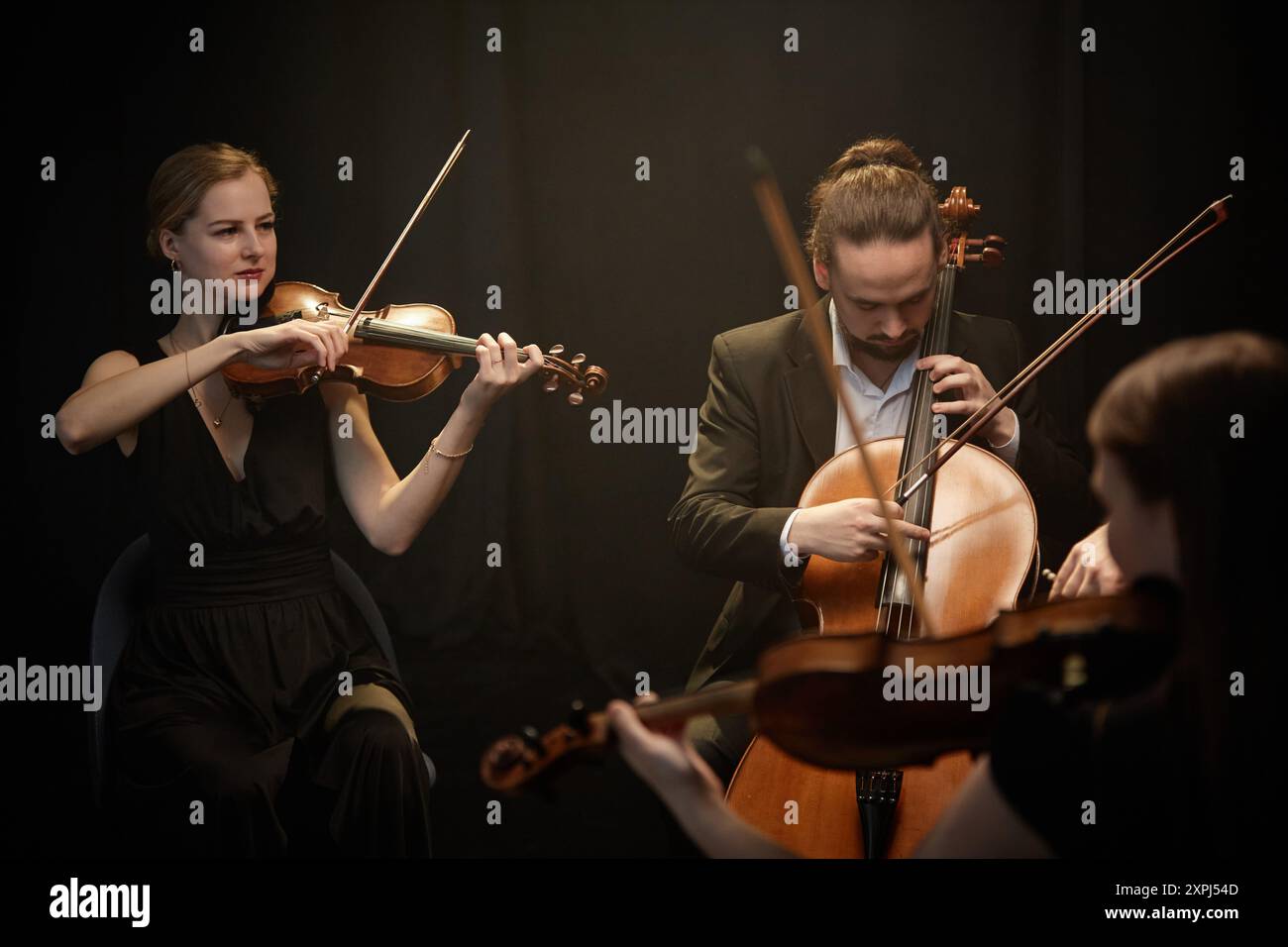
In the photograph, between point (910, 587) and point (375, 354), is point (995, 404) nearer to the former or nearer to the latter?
point (910, 587)

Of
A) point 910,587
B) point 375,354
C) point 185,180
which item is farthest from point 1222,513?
point 185,180

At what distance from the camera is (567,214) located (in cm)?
288

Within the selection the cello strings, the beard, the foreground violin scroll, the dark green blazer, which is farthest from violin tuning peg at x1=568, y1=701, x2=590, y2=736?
the beard

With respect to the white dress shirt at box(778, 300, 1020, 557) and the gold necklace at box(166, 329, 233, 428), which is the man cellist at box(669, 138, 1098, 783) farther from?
the gold necklace at box(166, 329, 233, 428)

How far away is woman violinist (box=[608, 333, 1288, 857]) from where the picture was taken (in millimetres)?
1413

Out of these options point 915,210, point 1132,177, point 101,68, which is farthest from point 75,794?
point 1132,177

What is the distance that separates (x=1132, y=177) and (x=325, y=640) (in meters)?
1.85

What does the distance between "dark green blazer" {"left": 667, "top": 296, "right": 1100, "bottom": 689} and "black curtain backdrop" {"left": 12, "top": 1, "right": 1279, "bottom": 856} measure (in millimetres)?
248

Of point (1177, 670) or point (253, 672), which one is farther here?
point (253, 672)

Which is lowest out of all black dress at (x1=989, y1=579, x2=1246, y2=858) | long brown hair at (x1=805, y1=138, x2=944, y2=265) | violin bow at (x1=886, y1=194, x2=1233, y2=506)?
black dress at (x1=989, y1=579, x2=1246, y2=858)

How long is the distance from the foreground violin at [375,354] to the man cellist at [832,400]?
0.33 meters

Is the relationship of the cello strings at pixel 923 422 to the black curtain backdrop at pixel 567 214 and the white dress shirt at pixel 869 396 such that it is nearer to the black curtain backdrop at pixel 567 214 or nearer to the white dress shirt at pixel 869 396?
the white dress shirt at pixel 869 396

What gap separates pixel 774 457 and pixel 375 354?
2.54 ft

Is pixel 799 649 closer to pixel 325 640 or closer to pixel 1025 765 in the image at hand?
pixel 1025 765
